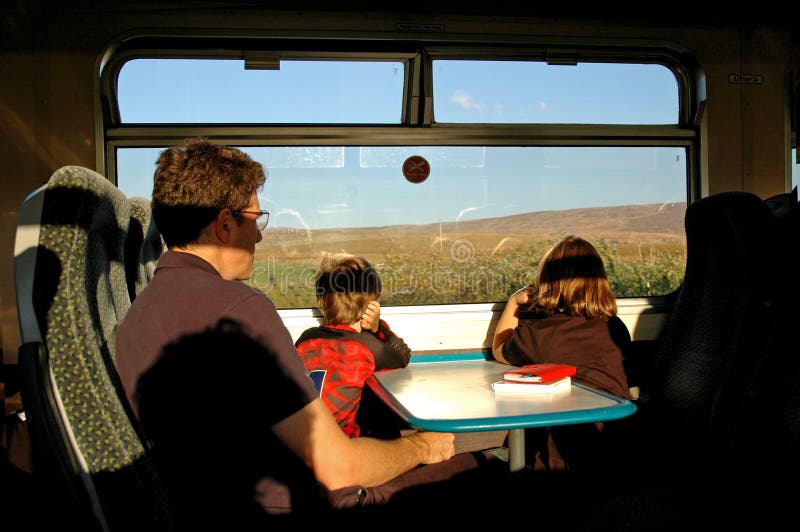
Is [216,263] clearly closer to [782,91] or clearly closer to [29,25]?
[29,25]

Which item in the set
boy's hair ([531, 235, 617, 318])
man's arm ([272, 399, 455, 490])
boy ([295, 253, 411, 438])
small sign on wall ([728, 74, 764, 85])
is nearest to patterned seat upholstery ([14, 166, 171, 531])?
man's arm ([272, 399, 455, 490])

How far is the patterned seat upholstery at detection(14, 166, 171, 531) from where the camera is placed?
3.46 feet

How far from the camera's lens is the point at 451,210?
349cm

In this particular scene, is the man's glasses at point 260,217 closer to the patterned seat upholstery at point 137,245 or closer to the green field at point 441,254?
the patterned seat upholstery at point 137,245

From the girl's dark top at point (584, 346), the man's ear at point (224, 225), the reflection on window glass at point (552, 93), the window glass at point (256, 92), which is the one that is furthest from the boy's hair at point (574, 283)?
the man's ear at point (224, 225)

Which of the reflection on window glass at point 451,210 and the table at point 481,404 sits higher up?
the reflection on window glass at point 451,210

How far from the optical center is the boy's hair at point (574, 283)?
266 centimetres

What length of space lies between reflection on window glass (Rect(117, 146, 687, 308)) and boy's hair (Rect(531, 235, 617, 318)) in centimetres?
70

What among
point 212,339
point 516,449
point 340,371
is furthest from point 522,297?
point 212,339

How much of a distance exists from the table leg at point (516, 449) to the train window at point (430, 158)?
134 cm

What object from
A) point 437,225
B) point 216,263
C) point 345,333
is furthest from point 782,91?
point 216,263

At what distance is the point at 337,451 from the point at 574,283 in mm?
1479

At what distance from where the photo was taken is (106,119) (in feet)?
10.5

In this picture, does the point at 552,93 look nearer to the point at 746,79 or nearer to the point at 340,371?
the point at 746,79
